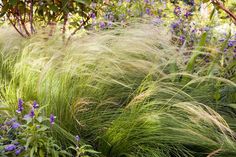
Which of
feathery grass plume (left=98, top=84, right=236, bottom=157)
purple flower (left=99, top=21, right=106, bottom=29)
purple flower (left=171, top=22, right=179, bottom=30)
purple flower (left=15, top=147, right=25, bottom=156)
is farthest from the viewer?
purple flower (left=99, top=21, right=106, bottom=29)

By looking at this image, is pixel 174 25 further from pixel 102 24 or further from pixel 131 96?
pixel 131 96

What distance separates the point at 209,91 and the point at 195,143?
1.65 feet

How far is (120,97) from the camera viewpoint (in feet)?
6.77

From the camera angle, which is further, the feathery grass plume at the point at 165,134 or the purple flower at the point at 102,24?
the purple flower at the point at 102,24

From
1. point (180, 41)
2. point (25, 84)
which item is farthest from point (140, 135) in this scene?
point (180, 41)

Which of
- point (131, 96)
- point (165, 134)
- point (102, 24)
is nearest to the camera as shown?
point (165, 134)

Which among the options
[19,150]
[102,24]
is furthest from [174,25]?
[19,150]

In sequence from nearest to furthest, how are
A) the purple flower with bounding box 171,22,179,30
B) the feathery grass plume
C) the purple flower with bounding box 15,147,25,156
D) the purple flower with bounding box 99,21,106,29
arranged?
the purple flower with bounding box 15,147,25,156 → the feathery grass plume → the purple flower with bounding box 171,22,179,30 → the purple flower with bounding box 99,21,106,29

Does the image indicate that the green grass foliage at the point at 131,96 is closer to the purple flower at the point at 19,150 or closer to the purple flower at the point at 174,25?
the purple flower at the point at 19,150

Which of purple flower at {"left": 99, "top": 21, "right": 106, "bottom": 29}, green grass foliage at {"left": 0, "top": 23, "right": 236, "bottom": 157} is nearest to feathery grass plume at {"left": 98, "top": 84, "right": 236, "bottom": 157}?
green grass foliage at {"left": 0, "top": 23, "right": 236, "bottom": 157}

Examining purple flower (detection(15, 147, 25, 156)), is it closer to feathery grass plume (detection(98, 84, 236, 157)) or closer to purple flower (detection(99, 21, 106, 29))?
feathery grass plume (detection(98, 84, 236, 157))

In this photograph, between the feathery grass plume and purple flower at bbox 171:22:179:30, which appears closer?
the feathery grass plume

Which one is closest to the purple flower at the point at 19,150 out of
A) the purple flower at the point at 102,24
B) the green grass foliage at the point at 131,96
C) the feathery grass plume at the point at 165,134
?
the green grass foliage at the point at 131,96

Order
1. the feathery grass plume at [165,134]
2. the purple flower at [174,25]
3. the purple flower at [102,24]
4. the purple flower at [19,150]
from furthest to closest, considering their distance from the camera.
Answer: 1. the purple flower at [102,24]
2. the purple flower at [174,25]
3. the feathery grass plume at [165,134]
4. the purple flower at [19,150]
